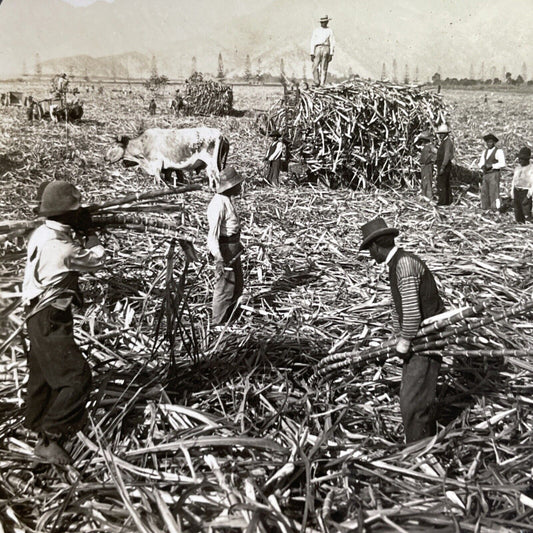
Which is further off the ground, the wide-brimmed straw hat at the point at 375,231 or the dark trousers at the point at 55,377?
the wide-brimmed straw hat at the point at 375,231

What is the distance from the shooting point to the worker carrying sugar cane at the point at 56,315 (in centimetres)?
313

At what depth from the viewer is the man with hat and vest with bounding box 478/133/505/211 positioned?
9.96 m

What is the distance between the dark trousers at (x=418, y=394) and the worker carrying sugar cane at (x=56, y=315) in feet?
6.82

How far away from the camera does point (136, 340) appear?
190 inches

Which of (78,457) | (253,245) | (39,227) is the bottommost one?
(78,457)

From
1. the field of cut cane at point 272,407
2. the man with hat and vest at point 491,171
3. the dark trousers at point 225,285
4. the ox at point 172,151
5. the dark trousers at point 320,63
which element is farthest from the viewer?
the dark trousers at point 320,63

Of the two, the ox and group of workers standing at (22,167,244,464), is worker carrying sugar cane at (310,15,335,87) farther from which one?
group of workers standing at (22,167,244,464)

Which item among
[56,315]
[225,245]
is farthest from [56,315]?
[225,245]

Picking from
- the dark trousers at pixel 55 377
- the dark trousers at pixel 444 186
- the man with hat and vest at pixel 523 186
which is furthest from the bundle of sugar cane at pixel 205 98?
the dark trousers at pixel 55 377

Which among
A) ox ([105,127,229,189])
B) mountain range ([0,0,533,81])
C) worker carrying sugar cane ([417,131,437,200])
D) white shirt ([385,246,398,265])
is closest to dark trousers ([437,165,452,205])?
worker carrying sugar cane ([417,131,437,200])

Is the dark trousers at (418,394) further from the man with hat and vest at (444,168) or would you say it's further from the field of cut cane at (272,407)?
the man with hat and vest at (444,168)

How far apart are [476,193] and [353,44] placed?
110 meters

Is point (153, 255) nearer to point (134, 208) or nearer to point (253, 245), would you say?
point (253, 245)

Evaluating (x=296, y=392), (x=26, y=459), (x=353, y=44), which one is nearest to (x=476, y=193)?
(x=296, y=392)
